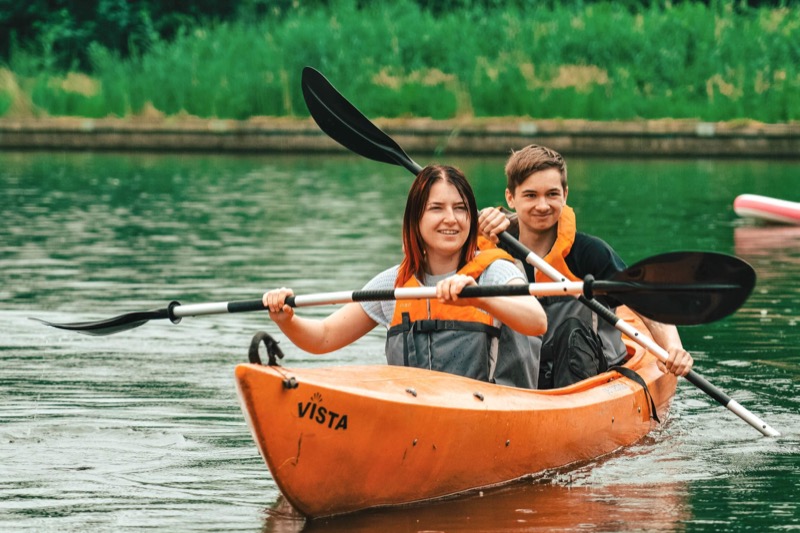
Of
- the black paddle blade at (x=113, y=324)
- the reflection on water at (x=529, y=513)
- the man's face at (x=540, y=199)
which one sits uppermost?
the man's face at (x=540, y=199)

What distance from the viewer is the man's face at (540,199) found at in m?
6.01

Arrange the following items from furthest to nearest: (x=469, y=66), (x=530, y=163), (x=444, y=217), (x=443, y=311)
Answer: (x=469, y=66)
(x=530, y=163)
(x=443, y=311)
(x=444, y=217)

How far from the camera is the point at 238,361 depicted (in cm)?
768

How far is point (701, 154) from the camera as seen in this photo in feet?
65.0

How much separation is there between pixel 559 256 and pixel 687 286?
1086mm

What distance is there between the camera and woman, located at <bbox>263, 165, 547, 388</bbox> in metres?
5.25

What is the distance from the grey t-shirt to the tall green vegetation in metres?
15.3

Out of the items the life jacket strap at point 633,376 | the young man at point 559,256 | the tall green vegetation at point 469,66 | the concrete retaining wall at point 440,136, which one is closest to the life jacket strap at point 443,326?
the young man at point 559,256

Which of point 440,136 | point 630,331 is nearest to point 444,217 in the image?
point 630,331

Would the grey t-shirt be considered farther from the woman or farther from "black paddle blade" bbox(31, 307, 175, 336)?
"black paddle blade" bbox(31, 307, 175, 336)

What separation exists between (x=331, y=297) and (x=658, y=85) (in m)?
16.6

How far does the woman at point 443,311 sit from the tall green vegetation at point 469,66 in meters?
15.3

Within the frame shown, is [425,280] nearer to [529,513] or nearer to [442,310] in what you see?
[442,310]

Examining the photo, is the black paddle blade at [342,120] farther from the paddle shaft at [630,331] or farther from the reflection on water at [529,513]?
the reflection on water at [529,513]
